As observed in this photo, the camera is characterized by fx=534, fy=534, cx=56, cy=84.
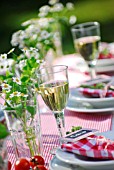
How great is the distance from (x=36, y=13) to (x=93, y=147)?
6695mm

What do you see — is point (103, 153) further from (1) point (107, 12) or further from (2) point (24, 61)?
(1) point (107, 12)

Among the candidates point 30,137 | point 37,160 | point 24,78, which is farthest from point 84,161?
point 24,78

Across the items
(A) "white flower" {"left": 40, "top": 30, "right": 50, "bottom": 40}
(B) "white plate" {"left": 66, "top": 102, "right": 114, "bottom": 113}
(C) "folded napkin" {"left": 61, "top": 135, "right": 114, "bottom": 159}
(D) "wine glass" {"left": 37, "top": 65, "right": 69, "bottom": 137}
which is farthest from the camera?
(A) "white flower" {"left": 40, "top": 30, "right": 50, "bottom": 40}

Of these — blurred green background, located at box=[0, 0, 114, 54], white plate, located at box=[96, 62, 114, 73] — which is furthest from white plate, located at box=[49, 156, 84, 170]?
blurred green background, located at box=[0, 0, 114, 54]

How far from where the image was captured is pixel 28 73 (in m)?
1.68

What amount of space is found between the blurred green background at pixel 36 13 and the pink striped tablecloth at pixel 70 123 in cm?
535

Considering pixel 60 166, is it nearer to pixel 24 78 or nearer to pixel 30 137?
pixel 30 137

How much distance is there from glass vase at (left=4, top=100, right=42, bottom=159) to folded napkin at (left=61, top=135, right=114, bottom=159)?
138 millimetres

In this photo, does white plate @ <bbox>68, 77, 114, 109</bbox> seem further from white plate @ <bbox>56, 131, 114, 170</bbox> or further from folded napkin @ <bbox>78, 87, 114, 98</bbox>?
white plate @ <bbox>56, 131, 114, 170</bbox>

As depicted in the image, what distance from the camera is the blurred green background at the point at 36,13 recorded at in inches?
292

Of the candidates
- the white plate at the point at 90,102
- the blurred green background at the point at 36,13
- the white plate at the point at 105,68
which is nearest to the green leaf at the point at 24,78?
the white plate at the point at 90,102

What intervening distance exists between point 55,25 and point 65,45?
4.26 m

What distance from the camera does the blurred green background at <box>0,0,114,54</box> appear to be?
24.3 ft

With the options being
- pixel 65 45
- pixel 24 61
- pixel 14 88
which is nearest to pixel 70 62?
pixel 24 61
